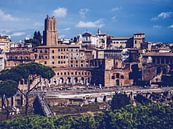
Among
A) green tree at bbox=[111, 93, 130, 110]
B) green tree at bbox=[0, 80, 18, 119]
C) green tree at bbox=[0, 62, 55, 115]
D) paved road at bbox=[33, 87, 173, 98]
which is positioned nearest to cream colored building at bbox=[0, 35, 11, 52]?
green tree at bbox=[0, 62, 55, 115]

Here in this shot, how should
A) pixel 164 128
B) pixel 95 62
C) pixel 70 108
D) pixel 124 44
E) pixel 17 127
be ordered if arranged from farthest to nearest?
pixel 124 44 → pixel 95 62 → pixel 70 108 → pixel 164 128 → pixel 17 127

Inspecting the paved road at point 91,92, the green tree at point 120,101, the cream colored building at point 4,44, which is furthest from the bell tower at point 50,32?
the green tree at point 120,101

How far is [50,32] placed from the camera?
86125 millimetres

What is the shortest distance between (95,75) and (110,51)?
44.2 feet

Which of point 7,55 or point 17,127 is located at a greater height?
point 7,55

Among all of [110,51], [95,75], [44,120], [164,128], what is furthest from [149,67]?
[44,120]

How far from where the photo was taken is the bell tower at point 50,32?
85250mm

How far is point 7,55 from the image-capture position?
78875mm

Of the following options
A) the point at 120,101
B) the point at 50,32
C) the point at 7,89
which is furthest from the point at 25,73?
the point at 50,32

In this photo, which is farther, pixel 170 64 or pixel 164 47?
pixel 164 47

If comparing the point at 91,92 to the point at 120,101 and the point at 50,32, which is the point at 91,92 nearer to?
the point at 120,101

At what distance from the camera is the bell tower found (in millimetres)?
85250

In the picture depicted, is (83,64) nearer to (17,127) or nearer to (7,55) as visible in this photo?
(7,55)

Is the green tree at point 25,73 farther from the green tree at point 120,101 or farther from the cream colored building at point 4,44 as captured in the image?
the cream colored building at point 4,44
